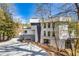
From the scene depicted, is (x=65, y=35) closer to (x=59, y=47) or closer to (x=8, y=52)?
(x=59, y=47)

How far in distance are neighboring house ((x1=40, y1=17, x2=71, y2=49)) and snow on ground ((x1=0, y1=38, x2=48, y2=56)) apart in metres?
0.10

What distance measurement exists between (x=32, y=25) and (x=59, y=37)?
0.26 metres

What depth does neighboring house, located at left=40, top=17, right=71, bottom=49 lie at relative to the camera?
195 centimetres

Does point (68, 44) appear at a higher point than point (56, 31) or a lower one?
lower

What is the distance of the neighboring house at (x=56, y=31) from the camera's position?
76.7 inches

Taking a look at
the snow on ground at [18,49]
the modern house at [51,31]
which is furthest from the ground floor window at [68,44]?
the snow on ground at [18,49]

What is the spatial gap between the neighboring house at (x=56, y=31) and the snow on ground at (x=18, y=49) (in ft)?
0.31

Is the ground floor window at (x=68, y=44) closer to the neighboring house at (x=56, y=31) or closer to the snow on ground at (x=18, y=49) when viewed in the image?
the neighboring house at (x=56, y=31)

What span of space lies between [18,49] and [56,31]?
0.37 metres

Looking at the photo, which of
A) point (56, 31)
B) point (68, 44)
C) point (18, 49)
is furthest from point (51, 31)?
point (18, 49)

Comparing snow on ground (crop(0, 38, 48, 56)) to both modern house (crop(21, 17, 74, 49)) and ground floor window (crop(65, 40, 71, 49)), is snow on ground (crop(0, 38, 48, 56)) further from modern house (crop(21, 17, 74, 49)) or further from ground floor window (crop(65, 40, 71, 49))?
ground floor window (crop(65, 40, 71, 49))

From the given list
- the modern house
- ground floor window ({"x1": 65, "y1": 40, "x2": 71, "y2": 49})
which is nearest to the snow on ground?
the modern house

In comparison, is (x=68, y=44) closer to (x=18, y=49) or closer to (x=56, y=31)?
(x=56, y=31)

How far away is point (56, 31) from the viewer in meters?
1.95
